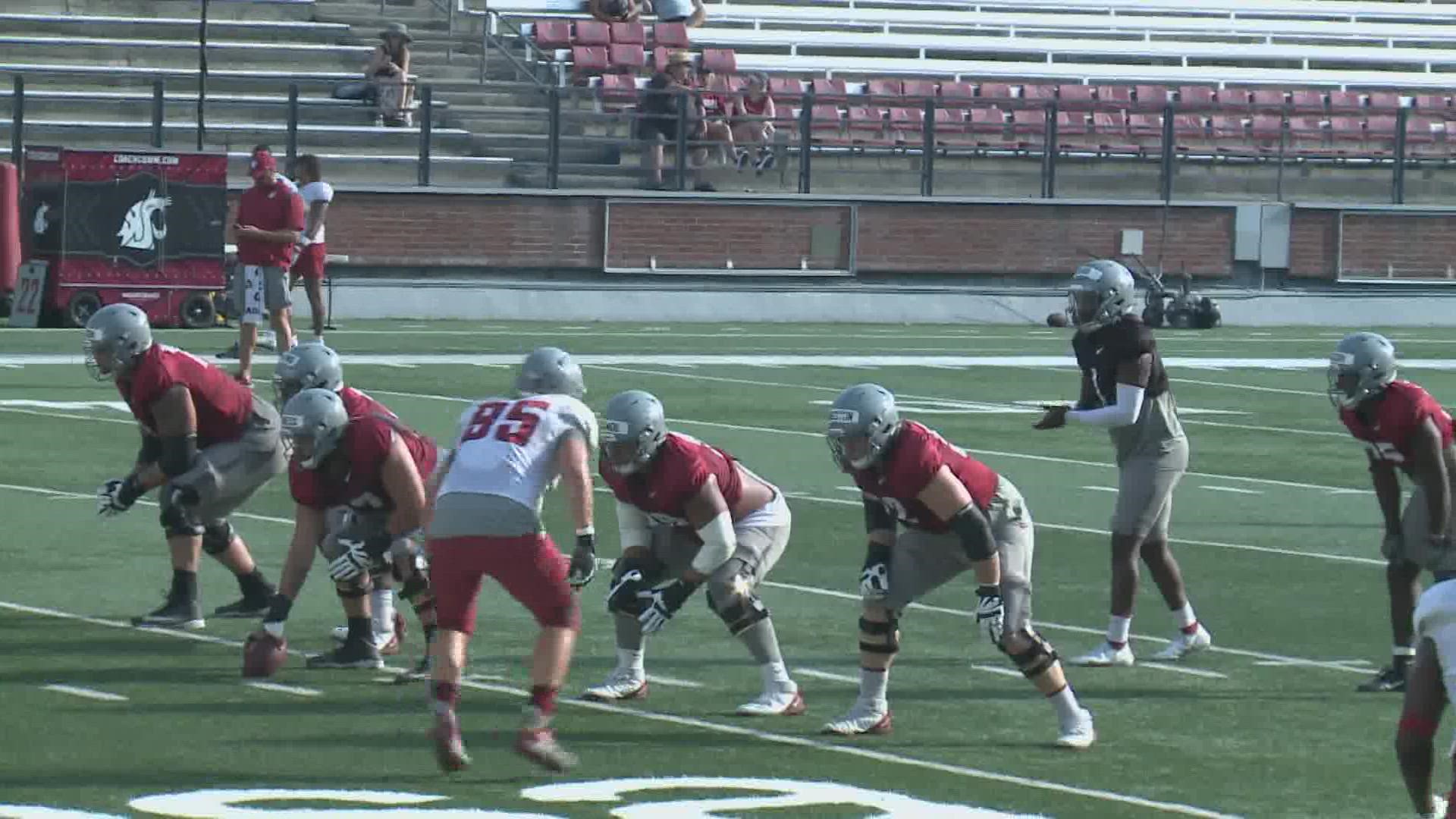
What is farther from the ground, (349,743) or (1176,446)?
(1176,446)

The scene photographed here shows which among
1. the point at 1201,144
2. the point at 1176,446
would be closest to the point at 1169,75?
the point at 1201,144

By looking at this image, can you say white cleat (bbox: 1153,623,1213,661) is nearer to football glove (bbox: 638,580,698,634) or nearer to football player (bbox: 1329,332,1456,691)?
football player (bbox: 1329,332,1456,691)

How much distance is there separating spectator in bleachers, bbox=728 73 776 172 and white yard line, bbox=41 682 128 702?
2332cm

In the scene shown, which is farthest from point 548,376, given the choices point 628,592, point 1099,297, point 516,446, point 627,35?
point 627,35

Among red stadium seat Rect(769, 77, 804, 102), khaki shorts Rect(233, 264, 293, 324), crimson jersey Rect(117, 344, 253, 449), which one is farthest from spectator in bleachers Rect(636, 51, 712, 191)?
crimson jersey Rect(117, 344, 253, 449)

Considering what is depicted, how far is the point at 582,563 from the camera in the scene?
898cm

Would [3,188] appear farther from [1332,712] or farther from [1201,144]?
[1332,712]

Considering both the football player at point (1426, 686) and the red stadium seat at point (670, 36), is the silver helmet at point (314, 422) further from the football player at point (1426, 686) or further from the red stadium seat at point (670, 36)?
the red stadium seat at point (670, 36)

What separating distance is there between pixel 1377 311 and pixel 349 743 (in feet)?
93.2

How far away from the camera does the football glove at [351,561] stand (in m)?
10.4

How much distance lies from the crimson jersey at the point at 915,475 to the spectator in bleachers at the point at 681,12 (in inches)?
1114

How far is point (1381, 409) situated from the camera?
10.6 metres

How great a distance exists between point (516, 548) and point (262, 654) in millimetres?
2147

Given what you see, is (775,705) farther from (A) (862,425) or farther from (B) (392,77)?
(B) (392,77)
